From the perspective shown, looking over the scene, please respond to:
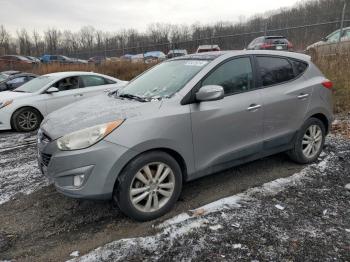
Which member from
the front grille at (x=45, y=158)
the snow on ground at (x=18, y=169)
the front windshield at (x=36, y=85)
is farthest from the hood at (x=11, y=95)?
the front grille at (x=45, y=158)

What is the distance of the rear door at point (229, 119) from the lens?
374 cm

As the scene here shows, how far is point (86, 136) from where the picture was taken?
321 cm

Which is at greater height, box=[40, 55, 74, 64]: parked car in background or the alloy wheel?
box=[40, 55, 74, 64]: parked car in background

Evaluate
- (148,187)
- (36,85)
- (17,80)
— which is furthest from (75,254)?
(17,80)

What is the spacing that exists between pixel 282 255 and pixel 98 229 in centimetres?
183

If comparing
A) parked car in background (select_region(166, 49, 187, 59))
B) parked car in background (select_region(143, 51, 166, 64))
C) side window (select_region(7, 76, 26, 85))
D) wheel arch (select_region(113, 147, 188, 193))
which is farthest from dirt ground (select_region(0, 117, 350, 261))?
parked car in background (select_region(166, 49, 187, 59))

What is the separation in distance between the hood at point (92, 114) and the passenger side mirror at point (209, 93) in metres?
0.45

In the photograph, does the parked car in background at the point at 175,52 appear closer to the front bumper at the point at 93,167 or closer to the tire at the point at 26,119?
the tire at the point at 26,119

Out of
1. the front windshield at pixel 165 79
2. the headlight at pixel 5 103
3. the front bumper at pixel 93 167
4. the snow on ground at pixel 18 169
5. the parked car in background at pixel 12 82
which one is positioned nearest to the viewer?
the front bumper at pixel 93 167

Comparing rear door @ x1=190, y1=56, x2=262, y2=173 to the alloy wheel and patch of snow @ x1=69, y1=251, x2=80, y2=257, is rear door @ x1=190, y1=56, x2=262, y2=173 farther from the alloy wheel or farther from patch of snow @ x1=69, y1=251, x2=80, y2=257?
patch of snow @ x1=69, y1=251, x2=80, y2=257

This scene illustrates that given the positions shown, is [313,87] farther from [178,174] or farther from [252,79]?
[178,174]

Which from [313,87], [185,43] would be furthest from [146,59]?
[313,87]

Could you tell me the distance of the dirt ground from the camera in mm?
3168

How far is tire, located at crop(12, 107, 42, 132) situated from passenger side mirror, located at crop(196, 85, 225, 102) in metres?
6.08
